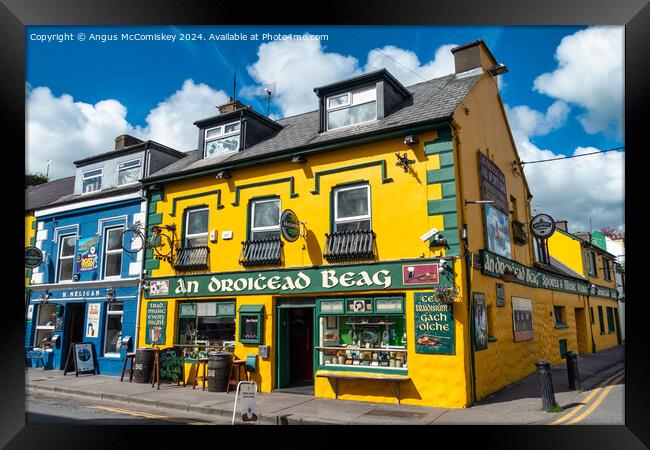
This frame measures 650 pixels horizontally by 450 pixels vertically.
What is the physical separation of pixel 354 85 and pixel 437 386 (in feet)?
25.9

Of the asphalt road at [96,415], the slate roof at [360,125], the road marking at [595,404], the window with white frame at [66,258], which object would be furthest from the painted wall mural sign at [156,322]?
the road marking at [595,404]

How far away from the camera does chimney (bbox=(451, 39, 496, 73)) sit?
1359 centimetres

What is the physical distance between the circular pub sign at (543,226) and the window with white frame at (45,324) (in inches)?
665

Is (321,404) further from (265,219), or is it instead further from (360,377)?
(265,219)

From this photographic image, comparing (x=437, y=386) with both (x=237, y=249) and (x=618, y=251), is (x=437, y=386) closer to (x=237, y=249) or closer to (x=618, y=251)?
(x=237, y=249)

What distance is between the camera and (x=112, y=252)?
15.7 metres

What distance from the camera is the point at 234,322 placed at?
12906mm

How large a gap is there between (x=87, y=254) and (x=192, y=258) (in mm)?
5016

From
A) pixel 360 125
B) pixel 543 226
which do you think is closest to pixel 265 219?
pixel 360 125

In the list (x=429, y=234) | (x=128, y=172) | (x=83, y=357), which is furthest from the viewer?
(x=128, y=172)

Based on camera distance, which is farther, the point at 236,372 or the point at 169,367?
the point at 169,367

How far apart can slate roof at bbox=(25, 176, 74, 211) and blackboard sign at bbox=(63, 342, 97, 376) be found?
6.70m

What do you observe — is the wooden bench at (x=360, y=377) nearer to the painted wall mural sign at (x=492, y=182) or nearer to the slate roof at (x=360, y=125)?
the painted wall mural sign at (x=492, y=182)

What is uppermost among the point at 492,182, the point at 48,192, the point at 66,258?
the point at 48,192
